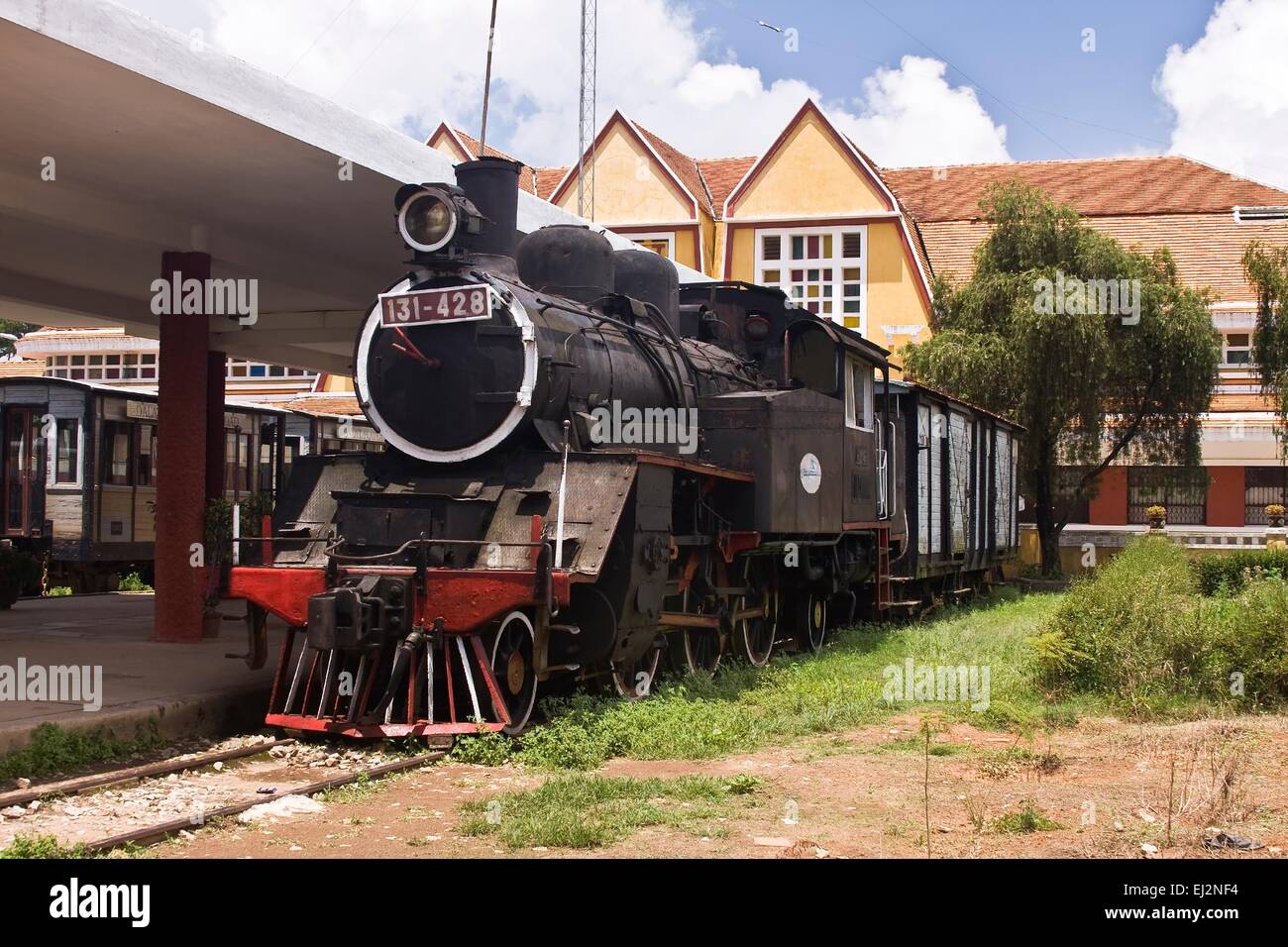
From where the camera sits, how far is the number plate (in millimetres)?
8539

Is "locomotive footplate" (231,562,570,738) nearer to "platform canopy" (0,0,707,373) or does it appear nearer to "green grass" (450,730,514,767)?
"green grass" (450,730,514,767)

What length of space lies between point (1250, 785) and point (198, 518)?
9.44 m

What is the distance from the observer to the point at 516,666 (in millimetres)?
8305

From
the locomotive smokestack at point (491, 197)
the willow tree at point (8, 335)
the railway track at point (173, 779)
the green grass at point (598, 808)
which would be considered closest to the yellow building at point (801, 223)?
the willow tree at point (8, 335)

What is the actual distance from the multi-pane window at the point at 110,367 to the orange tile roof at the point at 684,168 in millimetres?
14948

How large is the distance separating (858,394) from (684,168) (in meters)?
20.5

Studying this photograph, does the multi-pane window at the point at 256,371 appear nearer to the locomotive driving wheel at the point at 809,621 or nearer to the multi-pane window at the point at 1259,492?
the multi-pane window at the point at 1259,492

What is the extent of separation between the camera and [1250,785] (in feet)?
21.4

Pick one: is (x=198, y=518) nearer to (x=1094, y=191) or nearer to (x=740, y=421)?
(x=740, y=421)

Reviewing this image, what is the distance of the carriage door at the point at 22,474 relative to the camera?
60.5 feet

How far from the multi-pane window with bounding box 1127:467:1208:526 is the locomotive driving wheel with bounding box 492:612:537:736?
19.7 m

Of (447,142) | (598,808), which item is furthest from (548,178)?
(598,808)
